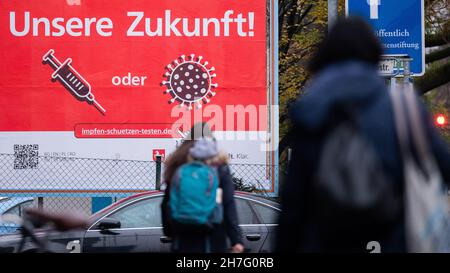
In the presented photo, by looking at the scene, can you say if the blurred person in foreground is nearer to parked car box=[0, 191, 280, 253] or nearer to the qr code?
parked car box=[0, 191, 280, 253]

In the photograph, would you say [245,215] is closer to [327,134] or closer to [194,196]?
[194,196]

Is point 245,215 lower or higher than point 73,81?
lower

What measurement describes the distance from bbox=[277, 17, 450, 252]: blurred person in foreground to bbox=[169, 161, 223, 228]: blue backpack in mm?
2474

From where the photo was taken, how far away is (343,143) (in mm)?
3281

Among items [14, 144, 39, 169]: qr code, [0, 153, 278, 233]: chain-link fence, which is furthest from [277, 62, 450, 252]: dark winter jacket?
[14, 144, 39, 169]: qr code

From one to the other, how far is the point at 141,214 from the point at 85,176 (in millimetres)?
3012

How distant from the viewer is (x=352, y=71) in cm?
344

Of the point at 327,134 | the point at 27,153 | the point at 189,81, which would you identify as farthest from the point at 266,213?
the point at 327,134

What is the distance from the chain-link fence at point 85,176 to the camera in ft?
40.8

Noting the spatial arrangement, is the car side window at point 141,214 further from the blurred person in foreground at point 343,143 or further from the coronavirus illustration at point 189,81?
the blurred person in foreground at point 343,143

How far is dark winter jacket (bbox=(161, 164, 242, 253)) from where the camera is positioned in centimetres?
609

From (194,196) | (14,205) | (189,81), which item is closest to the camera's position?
(194,196)

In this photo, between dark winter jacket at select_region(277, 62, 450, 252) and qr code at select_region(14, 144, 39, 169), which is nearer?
dark winter jacket at select_region(277, 62, 450, 252)

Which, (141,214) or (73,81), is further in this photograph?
(73,81)
